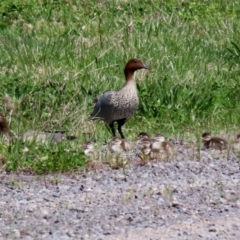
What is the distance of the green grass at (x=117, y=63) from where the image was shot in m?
12.5

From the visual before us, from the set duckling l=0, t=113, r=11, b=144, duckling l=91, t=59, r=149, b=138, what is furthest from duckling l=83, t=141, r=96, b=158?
duckling l=91, t=59, r=149, b=138

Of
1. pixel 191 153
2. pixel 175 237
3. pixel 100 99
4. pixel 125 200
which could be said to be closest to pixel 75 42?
pixel 100 99

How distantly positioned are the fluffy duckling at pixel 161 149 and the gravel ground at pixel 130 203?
136 mm

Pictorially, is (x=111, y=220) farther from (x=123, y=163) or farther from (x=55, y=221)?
(x=123, y=163)

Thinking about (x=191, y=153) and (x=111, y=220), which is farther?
(x=191, y=153)

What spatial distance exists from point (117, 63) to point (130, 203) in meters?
6.80

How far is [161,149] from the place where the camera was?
953 centimetres

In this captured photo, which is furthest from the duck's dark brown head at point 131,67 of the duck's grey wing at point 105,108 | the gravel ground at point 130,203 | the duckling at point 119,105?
the gravel ground at point 130,203

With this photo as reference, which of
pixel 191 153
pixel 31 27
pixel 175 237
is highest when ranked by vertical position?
pixel 175 237

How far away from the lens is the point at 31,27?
1722cm

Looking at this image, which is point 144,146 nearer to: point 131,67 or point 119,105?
point 119,105

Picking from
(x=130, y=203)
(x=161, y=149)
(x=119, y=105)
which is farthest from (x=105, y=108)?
(x=130, y=203)

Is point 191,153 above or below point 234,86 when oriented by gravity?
above

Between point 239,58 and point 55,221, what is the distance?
8120mm
